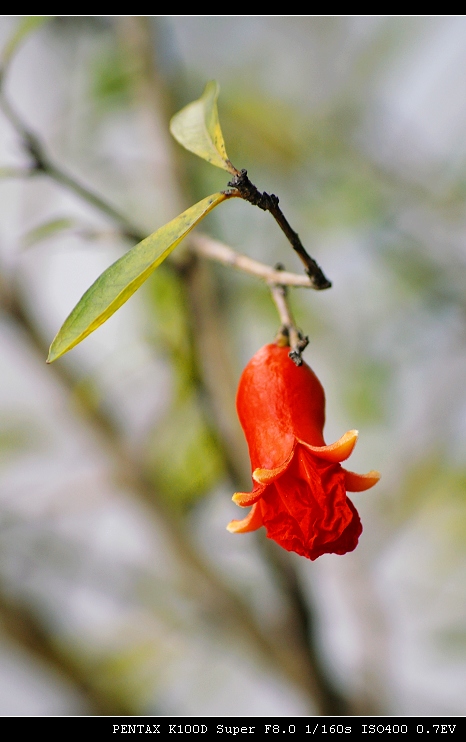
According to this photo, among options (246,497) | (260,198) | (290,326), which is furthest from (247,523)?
(260,198)

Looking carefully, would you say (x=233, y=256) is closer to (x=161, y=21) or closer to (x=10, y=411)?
(x=161, y=21)

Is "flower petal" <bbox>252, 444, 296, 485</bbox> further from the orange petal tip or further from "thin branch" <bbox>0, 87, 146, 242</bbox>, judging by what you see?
"thin branch" <bbox>0, 87, 146, 242</bbox>

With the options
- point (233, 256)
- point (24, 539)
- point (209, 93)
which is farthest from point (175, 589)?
point (209, 93)

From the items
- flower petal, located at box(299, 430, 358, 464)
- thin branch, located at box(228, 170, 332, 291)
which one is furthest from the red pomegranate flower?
thin branch, located at box(228, 170, 332, 291)

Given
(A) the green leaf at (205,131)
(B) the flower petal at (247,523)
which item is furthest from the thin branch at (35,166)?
(B) the flower petal at (247,523)

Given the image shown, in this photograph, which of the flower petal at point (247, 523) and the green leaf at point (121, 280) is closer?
the green leaf at point (121, 280)

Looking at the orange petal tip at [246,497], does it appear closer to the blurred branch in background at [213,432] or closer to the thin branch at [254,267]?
the thin branch at [254,267]
